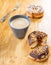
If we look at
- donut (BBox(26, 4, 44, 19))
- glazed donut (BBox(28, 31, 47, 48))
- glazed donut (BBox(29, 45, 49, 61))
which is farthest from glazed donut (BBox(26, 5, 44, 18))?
glazed donut (BBox(29, 45, 49, 61))

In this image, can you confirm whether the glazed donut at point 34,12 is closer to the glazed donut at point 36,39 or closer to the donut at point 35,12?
the donut at point 35,12

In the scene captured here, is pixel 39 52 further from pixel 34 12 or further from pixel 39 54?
pixel 34 12

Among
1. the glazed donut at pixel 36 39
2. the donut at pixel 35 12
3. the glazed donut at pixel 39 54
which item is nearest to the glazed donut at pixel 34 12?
the donut at pixel 35 12

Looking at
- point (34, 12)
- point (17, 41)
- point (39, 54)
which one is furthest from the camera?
point (34, 12)

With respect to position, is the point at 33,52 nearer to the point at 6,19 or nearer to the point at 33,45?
the point at 33,45

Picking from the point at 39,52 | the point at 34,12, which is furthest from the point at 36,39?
the point at 34,12

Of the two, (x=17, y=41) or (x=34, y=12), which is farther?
(x=34, y=12)

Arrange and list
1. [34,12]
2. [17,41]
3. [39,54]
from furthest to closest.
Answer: [34,12], [17,41], [39,54]
